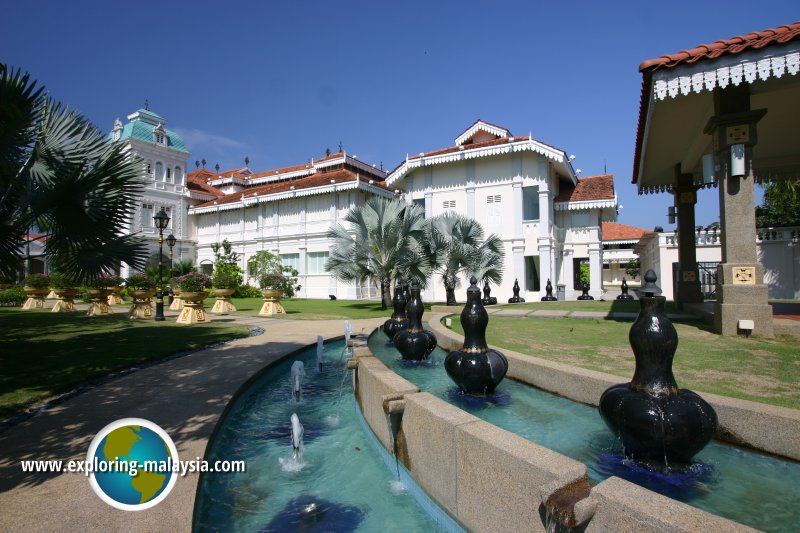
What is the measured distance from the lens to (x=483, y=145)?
24828 mm

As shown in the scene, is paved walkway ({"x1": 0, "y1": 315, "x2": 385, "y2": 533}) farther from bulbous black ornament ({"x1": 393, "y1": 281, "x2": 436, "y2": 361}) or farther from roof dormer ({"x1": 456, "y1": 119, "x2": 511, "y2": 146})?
roof dormer ({"x1": 456, "y1": 119, "x2": 511, "y2": 146})

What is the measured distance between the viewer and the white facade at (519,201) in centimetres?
2389

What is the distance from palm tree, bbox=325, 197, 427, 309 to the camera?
19.5m

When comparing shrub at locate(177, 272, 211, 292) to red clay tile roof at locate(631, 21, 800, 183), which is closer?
red clay tile roof at locate(631, 21, 800, 183)

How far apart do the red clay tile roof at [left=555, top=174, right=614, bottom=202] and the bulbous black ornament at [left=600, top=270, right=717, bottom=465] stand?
2408cm

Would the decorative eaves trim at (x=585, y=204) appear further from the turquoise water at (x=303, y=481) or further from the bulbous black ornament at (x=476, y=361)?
the turquoise water at (x=303, y=481)

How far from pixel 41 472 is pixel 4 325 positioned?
13.1 m

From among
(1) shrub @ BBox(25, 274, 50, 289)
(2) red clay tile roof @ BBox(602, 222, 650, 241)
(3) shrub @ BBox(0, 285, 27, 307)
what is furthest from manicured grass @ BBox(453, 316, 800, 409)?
(2) red clay tile roof @ BBox(602, 222, 650, 241)

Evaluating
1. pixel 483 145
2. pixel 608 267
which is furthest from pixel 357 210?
pixel 608 267

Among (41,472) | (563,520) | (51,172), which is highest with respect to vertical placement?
(51,172)

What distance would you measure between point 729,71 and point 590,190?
20612 mm

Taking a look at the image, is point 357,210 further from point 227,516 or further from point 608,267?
point 608,267

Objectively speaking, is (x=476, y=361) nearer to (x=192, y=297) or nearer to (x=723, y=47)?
(x=723, y=47)

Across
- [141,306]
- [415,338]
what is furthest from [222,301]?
[415,338]
